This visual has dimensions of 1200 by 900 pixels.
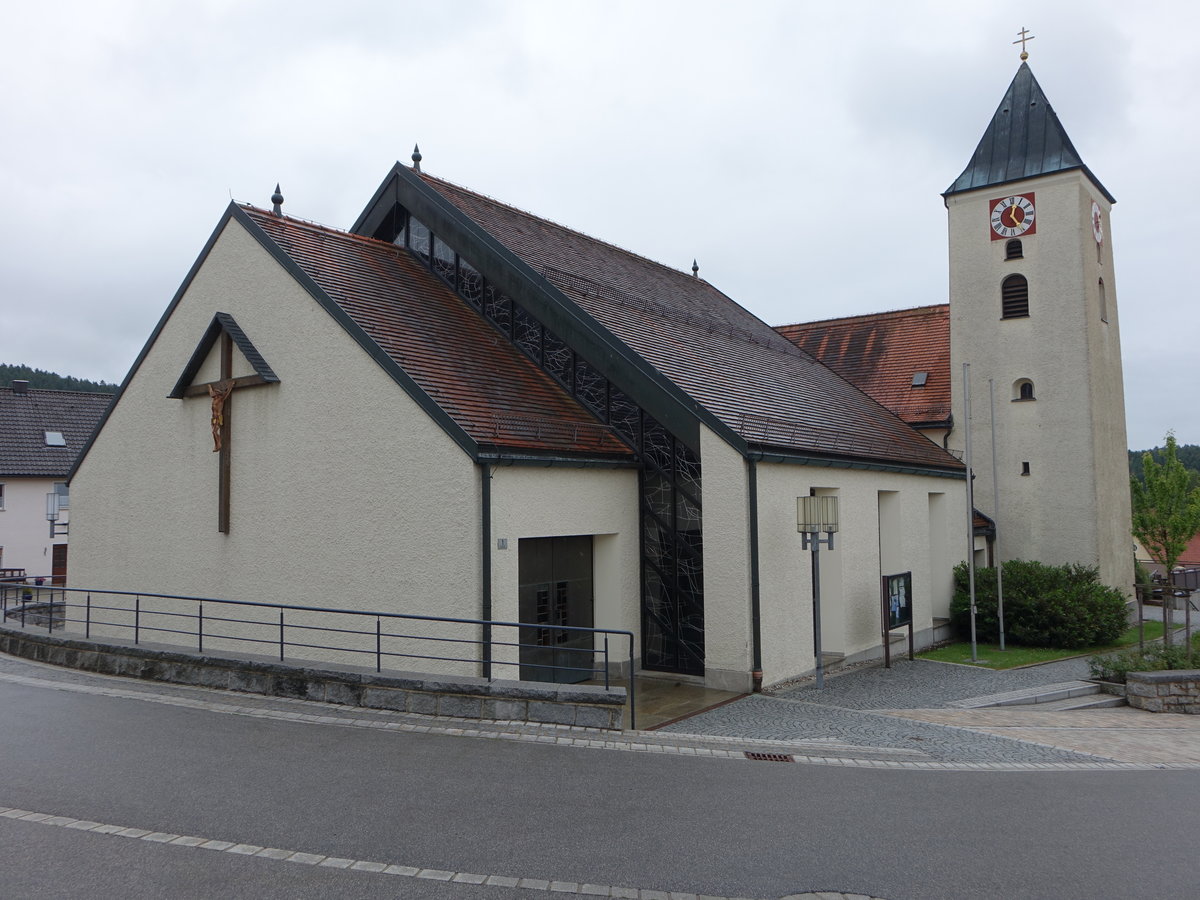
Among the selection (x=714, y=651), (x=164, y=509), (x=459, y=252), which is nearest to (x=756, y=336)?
(x=459, y=252)

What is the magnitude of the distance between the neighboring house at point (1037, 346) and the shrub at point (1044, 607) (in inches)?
96.4

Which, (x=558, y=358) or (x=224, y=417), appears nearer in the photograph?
(x=224, y=417)

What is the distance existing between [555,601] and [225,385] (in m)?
6.27

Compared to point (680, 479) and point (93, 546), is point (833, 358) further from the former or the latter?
point (93, 546)

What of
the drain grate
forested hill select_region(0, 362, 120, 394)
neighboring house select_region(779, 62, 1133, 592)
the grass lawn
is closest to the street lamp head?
the drain grate

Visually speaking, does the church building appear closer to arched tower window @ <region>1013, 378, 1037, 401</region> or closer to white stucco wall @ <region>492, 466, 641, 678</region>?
white stucco wall @ <region>492, 466, 641, 678</region>

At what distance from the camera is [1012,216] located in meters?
22.7

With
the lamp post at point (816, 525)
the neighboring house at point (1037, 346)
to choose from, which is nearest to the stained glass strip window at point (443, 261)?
the lamp post at point (816, 525)

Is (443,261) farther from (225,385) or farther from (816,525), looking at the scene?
(816,525)

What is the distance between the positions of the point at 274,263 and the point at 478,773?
31.0ft

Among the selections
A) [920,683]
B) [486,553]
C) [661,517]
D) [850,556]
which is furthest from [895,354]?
[486,553]

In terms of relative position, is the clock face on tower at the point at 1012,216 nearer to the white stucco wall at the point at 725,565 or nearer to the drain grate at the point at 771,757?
the white stucco wall at the point at 725,565

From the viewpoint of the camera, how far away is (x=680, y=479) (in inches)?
554

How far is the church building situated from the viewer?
12.3m
